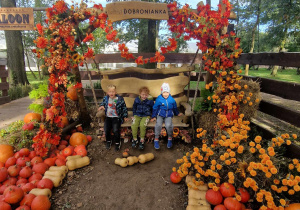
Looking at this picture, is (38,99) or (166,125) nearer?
(166,125)

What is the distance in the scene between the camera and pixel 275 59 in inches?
130

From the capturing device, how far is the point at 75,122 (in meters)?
4.52

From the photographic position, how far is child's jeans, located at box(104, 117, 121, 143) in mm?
3805

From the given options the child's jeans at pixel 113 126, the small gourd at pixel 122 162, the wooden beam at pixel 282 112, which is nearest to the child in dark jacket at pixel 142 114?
the child's jeans at pixel 113 126

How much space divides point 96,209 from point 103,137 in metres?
1.84

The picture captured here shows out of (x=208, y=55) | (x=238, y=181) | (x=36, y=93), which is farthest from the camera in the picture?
(x=36, y=93)

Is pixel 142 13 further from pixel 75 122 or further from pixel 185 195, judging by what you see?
pixel 185 195

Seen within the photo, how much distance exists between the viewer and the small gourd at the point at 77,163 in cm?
316

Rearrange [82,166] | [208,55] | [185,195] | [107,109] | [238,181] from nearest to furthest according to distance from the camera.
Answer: [238,181] → [185,195] → [82,166] → [208,55] → [107,109]

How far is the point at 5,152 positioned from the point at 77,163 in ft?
3.93

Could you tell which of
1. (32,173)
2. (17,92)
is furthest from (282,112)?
(17,92)

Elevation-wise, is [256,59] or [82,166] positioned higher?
[256,59]

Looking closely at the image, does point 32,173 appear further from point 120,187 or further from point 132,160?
point 132,160

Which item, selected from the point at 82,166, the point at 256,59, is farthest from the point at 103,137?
the point at 256,59
